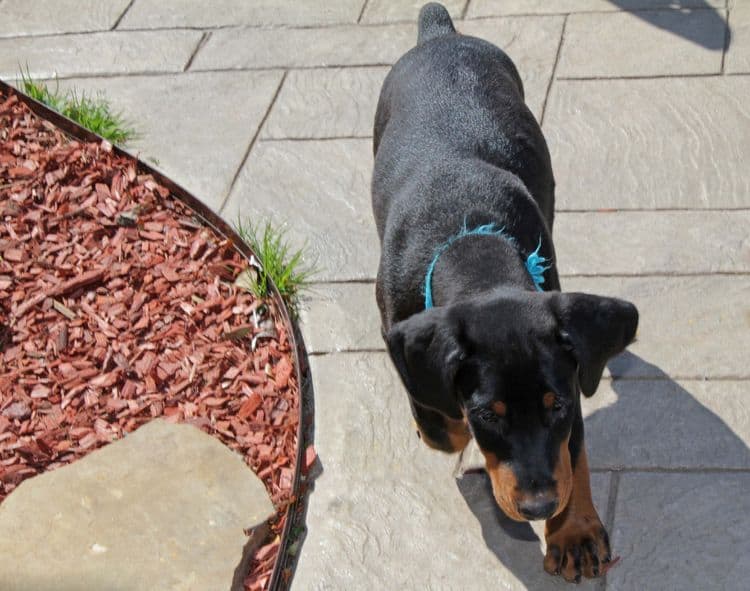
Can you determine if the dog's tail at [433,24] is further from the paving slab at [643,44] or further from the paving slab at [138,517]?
the paving slab at [138,517]

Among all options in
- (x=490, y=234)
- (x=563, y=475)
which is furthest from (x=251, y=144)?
(x=563, y=475)

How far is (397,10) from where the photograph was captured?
22.2 feet

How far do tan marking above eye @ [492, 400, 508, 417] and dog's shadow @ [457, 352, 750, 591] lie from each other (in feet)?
2.57

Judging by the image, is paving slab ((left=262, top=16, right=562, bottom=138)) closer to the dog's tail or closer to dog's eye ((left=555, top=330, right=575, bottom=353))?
the dog's tail

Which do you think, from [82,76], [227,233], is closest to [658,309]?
[227,233]

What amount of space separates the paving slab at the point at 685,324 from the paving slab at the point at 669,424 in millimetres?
68

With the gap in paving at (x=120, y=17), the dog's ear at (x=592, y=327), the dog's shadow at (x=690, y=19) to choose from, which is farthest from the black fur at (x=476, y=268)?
the gap in paving at (x=120, y=17)

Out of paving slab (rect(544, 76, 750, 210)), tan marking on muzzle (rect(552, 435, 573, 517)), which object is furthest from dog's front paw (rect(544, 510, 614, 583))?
paving slab (rect(544, 76, 750, 210))

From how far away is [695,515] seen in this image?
3.77 meters

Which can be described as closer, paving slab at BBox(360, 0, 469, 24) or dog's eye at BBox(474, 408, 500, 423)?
dog's eye at BBox(474, 408, 500, 423)

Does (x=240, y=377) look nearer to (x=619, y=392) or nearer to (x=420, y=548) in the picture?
(x=420, y=548)

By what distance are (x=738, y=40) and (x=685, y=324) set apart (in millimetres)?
2173

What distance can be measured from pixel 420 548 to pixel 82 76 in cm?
400

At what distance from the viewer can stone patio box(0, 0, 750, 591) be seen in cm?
382
